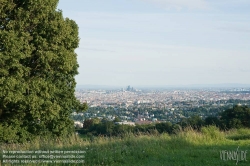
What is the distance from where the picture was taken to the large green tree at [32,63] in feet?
43.9

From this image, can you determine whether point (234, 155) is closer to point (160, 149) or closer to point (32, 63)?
point (160, 149)

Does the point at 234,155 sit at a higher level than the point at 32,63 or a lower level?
lower

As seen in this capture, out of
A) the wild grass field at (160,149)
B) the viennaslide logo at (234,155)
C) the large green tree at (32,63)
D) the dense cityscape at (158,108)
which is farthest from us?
the dense cityscape at (158,108)

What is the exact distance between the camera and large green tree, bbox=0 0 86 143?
1337 centimetres

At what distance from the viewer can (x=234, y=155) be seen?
1013cm

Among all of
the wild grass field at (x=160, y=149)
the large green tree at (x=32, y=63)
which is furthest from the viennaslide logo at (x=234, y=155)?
the large green tree at (x=32, y=63)

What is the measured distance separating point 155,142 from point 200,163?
2752mm

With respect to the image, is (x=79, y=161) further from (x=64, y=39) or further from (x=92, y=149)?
(x=64, y=39)

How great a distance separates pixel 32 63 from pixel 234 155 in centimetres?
995

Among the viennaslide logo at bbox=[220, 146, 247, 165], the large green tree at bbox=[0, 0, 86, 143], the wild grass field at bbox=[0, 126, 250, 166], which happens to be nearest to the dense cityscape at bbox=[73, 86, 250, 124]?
the large green tree at bbox=[0, 0, 86, 143]

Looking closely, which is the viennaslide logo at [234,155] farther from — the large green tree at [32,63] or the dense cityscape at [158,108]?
the dense cityscape at [158,108]

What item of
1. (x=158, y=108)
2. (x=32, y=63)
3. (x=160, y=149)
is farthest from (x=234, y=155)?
(x=158, y=108)

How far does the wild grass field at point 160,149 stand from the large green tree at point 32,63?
2873 millimetres

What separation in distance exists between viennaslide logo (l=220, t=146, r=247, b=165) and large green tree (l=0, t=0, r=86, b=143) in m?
8.05
